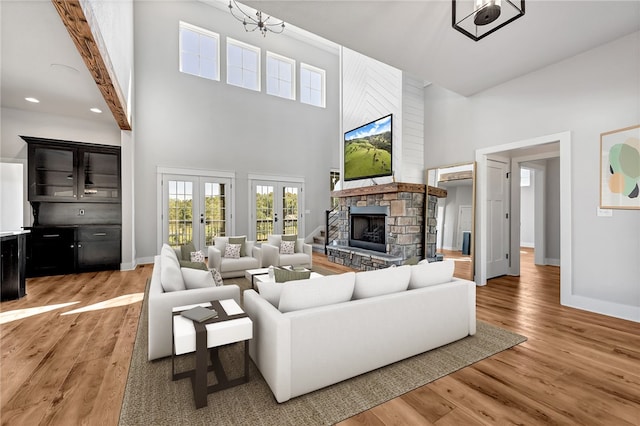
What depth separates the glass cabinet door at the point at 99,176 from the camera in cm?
550

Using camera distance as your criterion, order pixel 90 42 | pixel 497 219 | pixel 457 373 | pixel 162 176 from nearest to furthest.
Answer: pixel 457 373 < pixel 90 42 < pixel 497 219 < pixel 162 176

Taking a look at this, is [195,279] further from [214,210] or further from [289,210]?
[289,210]

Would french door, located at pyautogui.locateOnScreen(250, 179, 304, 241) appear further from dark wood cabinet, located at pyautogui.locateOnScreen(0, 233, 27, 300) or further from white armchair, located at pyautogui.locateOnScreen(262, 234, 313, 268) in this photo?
dark wood cabinet, located at pyautogui.locateOnScreen(0, 233, 27, 300)

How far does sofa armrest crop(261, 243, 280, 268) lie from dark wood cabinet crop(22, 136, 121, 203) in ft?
10.6

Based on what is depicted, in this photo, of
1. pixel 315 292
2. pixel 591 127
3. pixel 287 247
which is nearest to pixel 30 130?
pixel 287 247

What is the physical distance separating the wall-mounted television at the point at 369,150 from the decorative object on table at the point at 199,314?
4604 mm

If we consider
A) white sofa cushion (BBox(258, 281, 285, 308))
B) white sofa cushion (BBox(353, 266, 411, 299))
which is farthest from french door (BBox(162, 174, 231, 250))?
white sofa cushion (BBox(353, 266, 411, 299))

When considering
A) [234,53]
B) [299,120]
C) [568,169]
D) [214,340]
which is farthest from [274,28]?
[214,340]

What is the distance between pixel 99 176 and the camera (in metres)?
5.66

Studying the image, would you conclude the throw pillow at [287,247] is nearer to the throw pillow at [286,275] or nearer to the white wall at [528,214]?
the throw pillow at [286,275]

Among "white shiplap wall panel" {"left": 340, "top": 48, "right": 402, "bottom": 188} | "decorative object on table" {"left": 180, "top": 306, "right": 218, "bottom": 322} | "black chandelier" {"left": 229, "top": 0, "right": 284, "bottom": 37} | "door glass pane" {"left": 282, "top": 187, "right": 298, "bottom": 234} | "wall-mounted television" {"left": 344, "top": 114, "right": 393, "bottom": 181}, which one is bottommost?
"decorative object on table" {"left": 180, "top": 306, "right": 218, "bottom": 322}

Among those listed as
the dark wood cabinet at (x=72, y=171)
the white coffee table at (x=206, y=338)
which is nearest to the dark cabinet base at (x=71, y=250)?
the dark wood cabinet at (x=72, y=171)

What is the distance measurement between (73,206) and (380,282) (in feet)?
20.4

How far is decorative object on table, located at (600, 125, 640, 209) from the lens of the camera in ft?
10.3
